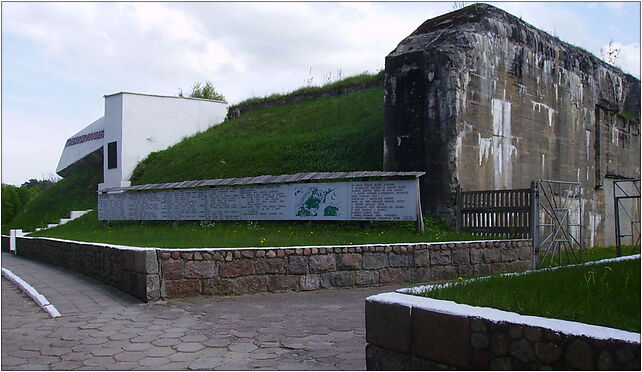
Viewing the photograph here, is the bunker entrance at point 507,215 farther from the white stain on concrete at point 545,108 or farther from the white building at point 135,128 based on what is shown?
the white building at point 135,128

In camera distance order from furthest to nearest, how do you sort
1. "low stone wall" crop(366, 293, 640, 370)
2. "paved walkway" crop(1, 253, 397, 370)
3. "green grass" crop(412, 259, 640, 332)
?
"paved walkway" crop(1, 253, 397, 370) → "green grass" crop(412, 259, 640, 332) → "low stone wall" crop(366, 293, 640, 370)

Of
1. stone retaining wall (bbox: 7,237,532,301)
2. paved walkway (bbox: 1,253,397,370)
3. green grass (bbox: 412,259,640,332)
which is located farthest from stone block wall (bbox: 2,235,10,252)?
green grass (bbox: 412,259,640,332)

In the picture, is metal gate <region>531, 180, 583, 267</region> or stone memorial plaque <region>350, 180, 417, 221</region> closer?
stone memorial plaque <region>350, 180, 417, 221</region>

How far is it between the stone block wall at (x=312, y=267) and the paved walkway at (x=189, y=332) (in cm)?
19

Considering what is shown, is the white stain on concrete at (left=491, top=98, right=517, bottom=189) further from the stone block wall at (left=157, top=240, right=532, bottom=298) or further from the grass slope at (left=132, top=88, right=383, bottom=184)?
the stone block wall at (left=157, top=240, right=532, bottom=298)

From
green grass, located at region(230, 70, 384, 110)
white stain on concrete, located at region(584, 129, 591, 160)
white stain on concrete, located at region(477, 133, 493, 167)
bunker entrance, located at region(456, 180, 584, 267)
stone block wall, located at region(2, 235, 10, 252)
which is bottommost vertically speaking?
stone block wall, located at region(2, 235, 10, 252)

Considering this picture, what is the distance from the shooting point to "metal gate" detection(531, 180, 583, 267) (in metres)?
11.5

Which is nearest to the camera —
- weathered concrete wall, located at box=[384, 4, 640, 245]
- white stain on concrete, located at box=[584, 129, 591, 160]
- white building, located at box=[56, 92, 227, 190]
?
weathered concrete wall, located at box=[384, 4, 640, 245]

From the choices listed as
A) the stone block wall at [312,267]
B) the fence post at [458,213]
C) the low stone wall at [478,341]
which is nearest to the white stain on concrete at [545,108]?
the fence post at [458,213]

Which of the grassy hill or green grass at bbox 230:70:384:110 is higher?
green grass at bbox 230:70:384:110

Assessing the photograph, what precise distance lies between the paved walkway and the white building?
1522 cm

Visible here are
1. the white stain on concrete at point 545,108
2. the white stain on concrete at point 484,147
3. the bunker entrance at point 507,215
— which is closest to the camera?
the bunker entrance at point 507,215

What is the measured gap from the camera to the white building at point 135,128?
23359mm

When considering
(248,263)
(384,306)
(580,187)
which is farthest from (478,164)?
(384,306)
